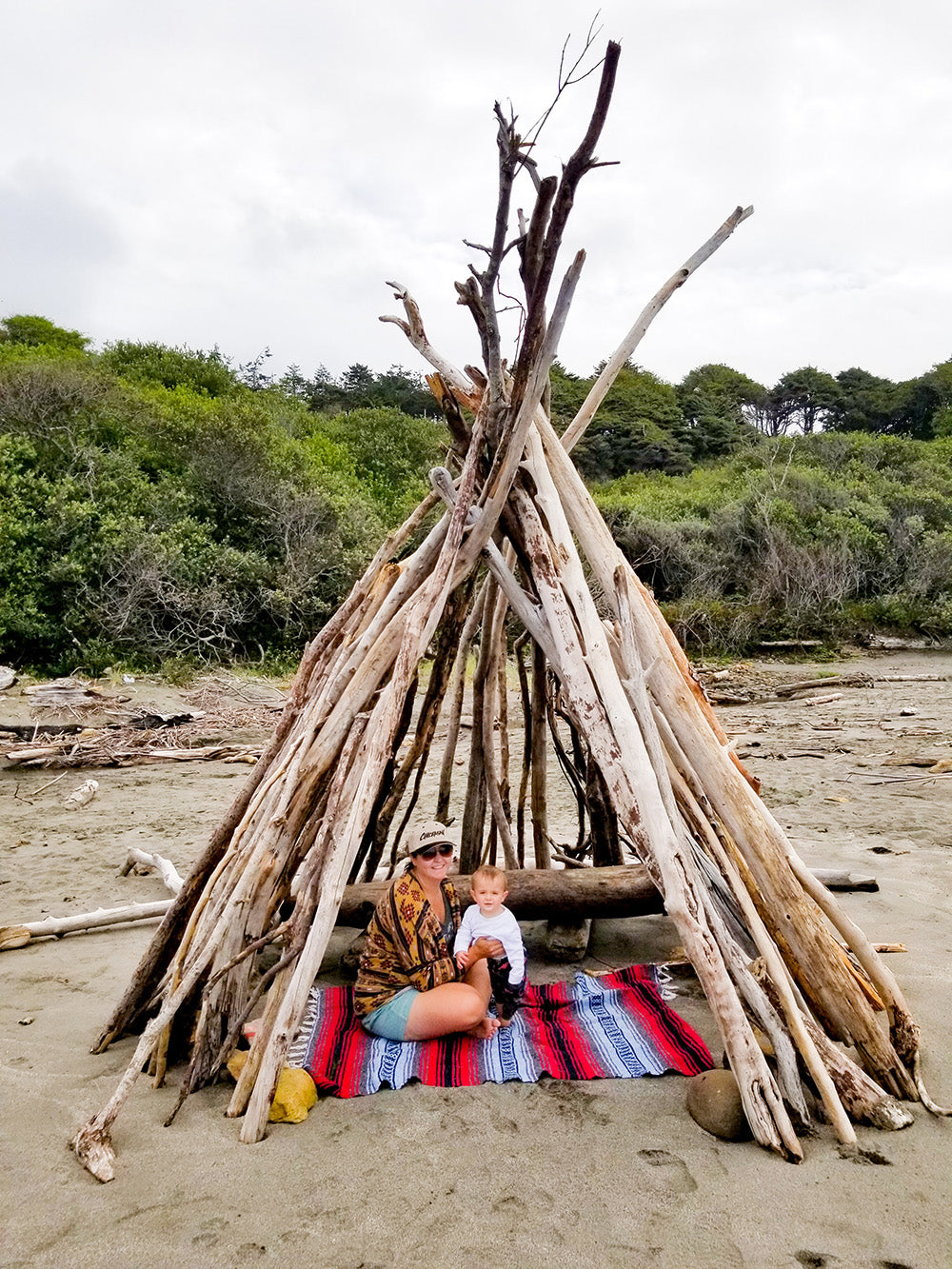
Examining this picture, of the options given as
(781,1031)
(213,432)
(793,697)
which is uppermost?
(213,432)

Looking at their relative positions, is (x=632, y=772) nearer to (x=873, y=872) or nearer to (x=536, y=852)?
(x=536, y=852)

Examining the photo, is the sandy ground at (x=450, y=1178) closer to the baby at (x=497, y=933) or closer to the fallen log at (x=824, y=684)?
the baby at (x=497, y=933)

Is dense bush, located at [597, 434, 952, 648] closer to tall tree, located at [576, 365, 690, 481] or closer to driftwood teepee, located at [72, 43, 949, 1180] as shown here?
tall tree, located at [576, 365, 690, 481]

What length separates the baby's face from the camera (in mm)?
3102

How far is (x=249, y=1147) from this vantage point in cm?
235

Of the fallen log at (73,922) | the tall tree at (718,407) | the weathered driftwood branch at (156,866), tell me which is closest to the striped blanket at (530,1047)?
the fallen log at (73,922)

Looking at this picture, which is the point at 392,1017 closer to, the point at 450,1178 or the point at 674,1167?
the point at 450,1178

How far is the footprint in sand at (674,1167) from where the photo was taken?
2.17 m

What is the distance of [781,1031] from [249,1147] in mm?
1540

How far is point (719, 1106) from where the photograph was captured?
242 cm

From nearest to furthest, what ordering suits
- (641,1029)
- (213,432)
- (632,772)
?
1. (632,772)
2. (641,1029)
3. (213,432)

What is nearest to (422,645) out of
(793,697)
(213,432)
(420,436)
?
(793,697)

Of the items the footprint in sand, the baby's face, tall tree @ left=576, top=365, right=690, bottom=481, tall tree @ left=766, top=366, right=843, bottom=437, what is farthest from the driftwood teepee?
tall tree @ left=766, top=366, right=843, bottom=437

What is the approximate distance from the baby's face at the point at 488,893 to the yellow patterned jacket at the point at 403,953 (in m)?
0.17
